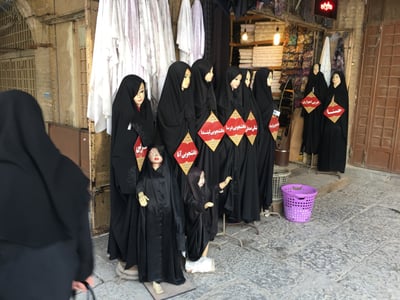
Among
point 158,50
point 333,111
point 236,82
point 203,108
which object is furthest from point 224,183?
point 333,111

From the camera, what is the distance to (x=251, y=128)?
3.24 m

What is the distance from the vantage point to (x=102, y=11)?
2.58m

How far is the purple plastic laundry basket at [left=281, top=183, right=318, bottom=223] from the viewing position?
3.56 metres

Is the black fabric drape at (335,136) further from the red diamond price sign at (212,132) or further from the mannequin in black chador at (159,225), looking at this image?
the mannequin in black chador at (159,225)

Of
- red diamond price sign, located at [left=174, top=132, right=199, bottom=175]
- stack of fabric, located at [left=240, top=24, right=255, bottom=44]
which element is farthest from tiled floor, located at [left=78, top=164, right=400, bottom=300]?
stack of fabric, located at [left=240, top=24, right=255, bottom=44]

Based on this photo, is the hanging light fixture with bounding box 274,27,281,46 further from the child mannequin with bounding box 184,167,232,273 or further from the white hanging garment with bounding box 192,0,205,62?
the child mannequin with bounding box 184,167,232,273

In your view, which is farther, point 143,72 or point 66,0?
point 66,0

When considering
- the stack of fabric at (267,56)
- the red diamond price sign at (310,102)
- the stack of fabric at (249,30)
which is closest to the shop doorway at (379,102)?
the red diamond price sign at (310,102)

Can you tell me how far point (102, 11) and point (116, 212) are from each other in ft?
4.64

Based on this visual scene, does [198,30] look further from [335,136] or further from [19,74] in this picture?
[19,74]

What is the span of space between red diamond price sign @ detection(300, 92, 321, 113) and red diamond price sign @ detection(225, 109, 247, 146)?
6.94ft

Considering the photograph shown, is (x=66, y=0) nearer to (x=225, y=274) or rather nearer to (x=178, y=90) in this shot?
(x=178, y=90)

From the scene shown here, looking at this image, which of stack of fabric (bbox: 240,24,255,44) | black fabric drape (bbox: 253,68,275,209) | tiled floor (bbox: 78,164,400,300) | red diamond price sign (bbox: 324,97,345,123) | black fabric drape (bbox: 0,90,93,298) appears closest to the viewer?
black fabric drape (bbox: 0,90,93,298)

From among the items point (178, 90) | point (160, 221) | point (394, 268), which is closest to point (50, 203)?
point (160, 221)
